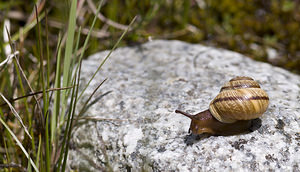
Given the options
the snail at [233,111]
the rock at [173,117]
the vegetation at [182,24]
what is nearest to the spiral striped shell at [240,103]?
the snail at [233,111]

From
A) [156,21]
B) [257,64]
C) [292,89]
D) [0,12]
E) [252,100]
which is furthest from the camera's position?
[156,21]

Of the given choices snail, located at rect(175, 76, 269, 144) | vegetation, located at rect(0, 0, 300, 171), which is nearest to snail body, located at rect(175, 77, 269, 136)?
snail, located at rect(175, 76, 269, 144)

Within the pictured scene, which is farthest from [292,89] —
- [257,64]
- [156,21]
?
[156,21]

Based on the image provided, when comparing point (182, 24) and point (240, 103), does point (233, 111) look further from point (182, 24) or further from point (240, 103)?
point (182, 24)

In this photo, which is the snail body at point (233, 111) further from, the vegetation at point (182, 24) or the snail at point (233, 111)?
the vegetation at point (182, 24)

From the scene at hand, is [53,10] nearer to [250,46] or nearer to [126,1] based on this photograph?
[126,1]

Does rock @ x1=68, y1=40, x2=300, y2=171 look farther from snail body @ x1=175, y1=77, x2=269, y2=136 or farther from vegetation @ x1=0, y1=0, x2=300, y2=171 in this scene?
vegetation @ x1=0, y1=0, x2=300, y2=171
